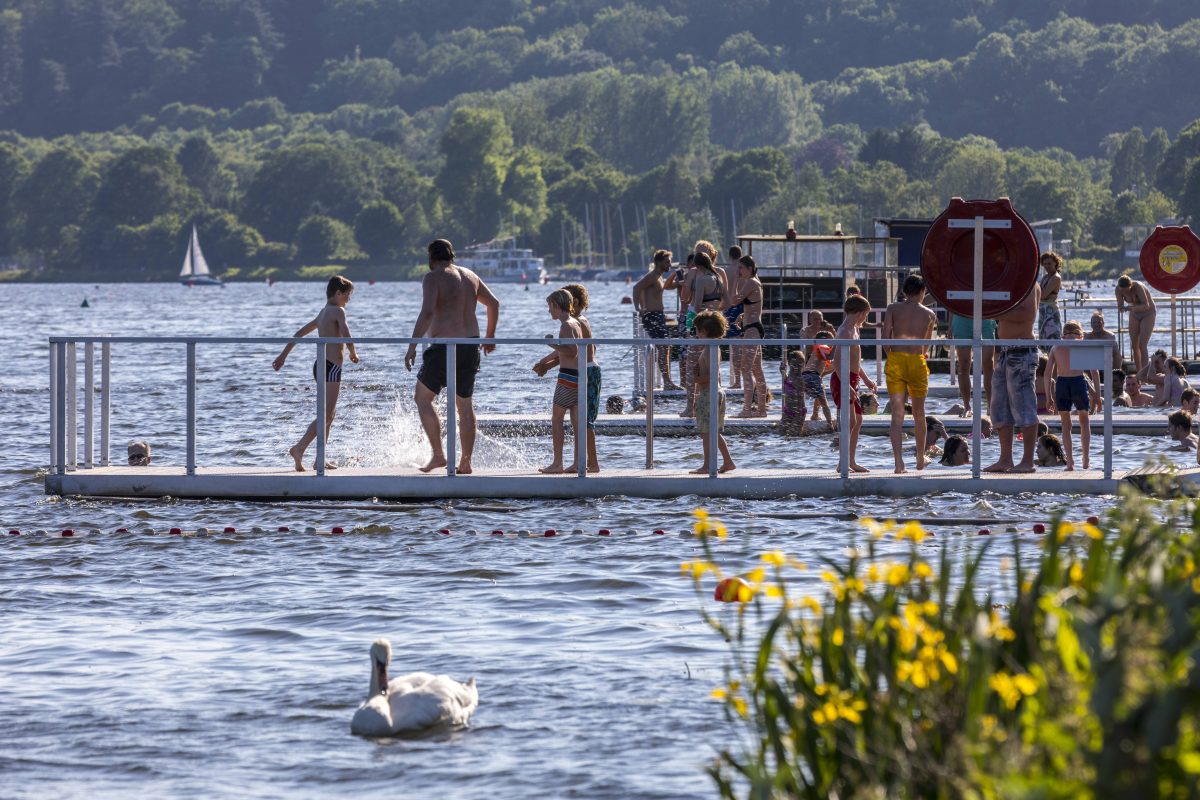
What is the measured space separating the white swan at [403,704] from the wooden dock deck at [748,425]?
1106 centimetres

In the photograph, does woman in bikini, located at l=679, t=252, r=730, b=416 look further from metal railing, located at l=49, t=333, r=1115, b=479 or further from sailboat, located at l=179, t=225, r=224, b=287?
sailboat, located at l=179, t=225, r=224, b=287

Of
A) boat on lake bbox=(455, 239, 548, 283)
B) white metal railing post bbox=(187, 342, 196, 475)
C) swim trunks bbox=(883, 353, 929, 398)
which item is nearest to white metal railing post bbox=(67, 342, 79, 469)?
white metal railing post bbox=(187, 342, 196, 475)

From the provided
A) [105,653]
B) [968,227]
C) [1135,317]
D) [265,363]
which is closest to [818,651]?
[105,653]

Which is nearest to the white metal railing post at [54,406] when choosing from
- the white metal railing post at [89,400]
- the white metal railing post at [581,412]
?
the white metal railing post at [89,400]

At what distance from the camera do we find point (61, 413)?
15.2 meters

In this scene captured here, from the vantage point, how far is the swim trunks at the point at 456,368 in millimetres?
14594

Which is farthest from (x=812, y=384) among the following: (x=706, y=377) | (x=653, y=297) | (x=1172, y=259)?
(x=1172, y=259)

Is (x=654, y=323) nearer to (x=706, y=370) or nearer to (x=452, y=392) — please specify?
(x=706, y=370)

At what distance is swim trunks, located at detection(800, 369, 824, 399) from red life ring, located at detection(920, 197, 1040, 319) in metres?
6.21

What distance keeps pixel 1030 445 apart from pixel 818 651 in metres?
9.81

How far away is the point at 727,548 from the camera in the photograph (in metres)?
12.8

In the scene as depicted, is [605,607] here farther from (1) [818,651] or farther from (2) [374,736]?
(1) [818,651]

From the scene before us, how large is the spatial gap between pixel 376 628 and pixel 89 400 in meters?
5.47

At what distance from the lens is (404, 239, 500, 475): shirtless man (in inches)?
575
